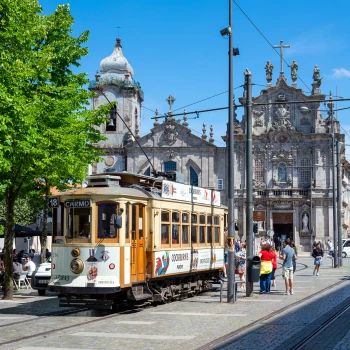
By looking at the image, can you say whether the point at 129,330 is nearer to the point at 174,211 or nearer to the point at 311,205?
the point at 174,211

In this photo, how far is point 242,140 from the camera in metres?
69.4

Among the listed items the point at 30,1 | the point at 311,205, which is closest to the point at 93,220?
Answer: the point at 30,1

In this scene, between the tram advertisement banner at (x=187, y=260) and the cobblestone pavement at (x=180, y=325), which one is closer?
the cobblestone pavement at (x=180, y=325)

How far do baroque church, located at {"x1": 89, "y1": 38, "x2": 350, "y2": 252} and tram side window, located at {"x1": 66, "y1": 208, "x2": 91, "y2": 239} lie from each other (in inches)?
1956

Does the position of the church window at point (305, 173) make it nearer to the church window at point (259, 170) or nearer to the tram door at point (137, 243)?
the church window at point (259, 170)

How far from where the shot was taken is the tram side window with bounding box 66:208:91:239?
56.5 ft

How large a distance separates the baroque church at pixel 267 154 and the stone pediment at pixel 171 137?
0.10m

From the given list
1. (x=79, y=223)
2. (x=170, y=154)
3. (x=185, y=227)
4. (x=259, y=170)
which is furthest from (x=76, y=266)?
(x=259, y=170)

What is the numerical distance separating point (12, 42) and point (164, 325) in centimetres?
964

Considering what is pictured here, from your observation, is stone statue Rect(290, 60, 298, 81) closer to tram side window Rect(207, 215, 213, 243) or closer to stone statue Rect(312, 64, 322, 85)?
stone statue Rect(312, 64, 322, 85)

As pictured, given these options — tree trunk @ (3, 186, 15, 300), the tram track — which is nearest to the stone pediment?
tree trunk @ (3, 186, 15, 300)

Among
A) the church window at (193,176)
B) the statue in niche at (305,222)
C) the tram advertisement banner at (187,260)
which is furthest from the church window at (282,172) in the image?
the tram advertisement banner at (187,260)

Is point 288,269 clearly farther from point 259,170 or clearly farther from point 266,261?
point 259,170

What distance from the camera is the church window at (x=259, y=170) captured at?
228 ft
